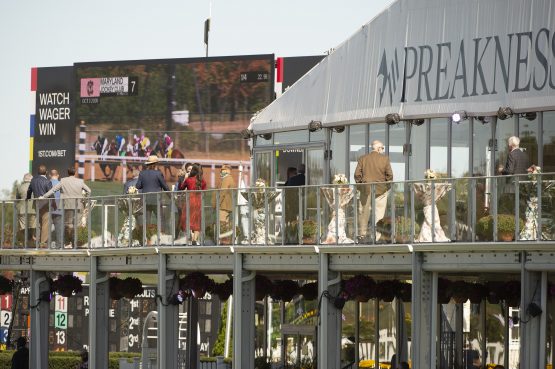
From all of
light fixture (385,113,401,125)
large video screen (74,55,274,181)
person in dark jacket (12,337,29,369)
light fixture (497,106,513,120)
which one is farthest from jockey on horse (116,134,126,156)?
light fixture (497,106,513,120)

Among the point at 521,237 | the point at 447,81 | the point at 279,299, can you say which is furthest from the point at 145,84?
the point at 521,237

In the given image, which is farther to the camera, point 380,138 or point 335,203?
point 380,138

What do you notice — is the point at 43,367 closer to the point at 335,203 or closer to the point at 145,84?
the point at 335,203

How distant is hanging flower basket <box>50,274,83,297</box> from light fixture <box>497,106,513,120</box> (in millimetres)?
11173

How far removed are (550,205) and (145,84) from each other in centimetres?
3553

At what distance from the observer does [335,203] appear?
101 feet

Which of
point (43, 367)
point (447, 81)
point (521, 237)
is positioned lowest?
point (43, 367)

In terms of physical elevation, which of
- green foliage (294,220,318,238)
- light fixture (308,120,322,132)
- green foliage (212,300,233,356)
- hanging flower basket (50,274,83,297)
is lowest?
green foliage (212,300,233,356)

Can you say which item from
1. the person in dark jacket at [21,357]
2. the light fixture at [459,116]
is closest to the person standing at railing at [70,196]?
the person in dark jacket at [21,357]

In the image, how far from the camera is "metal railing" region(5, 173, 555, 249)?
91.2ft

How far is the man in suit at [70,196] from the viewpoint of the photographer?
36.4 metres

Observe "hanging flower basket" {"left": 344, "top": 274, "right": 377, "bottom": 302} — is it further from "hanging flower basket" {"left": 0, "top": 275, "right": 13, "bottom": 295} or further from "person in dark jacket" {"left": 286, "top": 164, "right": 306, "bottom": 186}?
"hanging flower basket" {"left": 0, "top": 275, "right": 13, "bottom": 295}

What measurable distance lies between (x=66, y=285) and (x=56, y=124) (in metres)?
23.9

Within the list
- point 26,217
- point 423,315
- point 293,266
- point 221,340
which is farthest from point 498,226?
point 221,340
